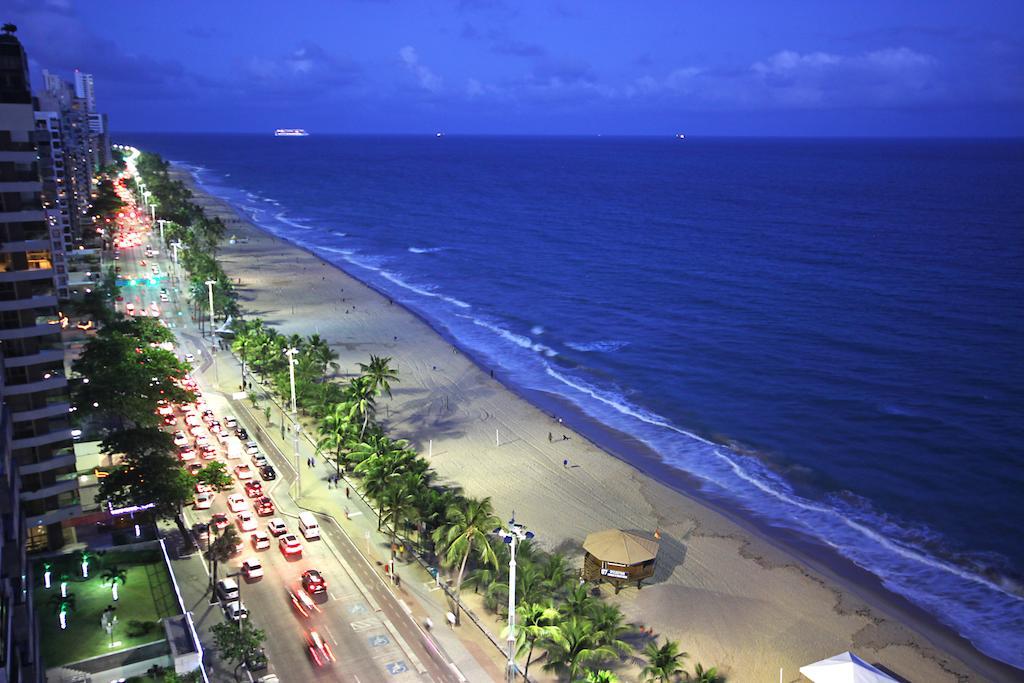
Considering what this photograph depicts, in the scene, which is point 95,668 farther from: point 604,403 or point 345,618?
point 604,403

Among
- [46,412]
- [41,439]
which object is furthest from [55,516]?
[46,412]

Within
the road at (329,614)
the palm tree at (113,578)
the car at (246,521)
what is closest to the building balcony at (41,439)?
the palm tree at (113,578)

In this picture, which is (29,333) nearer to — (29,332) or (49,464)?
(29,332)

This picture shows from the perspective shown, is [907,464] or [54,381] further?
[907,464]

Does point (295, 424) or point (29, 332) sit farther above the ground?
point (29, 332)

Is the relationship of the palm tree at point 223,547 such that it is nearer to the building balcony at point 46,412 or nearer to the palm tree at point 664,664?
the building balcony at point 46,412

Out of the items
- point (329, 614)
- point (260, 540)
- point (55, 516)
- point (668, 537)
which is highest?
point (55, 516)

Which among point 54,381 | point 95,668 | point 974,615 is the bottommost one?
point 974,615

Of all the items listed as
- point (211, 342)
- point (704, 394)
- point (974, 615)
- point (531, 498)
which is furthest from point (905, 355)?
point (211, 342)
